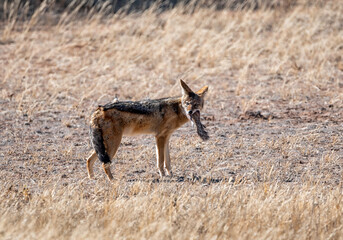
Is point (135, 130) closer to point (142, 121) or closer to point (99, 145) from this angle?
point (142, 121)

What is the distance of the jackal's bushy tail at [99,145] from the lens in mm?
7383

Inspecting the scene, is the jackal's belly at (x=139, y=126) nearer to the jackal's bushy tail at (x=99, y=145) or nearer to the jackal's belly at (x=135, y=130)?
the jackal's belly at (x=135, y=130)

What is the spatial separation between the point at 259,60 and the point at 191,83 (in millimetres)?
2032

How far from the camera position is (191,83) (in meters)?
13.4

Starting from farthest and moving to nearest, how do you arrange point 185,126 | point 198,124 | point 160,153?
point 185,126 → point 160,153 → point 198,124

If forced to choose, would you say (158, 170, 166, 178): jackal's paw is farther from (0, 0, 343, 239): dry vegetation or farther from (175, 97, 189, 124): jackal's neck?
(175, 97, 189, 124): jackal's neck

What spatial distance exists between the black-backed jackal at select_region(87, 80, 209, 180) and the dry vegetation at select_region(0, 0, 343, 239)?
38 centimetres

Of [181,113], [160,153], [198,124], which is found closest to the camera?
[198,124]

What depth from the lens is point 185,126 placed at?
34.4ft

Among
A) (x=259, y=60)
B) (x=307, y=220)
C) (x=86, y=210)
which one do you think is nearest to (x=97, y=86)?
(x=259, y=60)

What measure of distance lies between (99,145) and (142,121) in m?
0.74

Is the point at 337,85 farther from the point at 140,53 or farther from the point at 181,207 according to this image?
the point at 181,207

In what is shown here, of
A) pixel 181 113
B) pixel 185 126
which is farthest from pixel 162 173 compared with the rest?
pixel 185 126

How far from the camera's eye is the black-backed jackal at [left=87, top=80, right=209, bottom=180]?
7.44 metres
